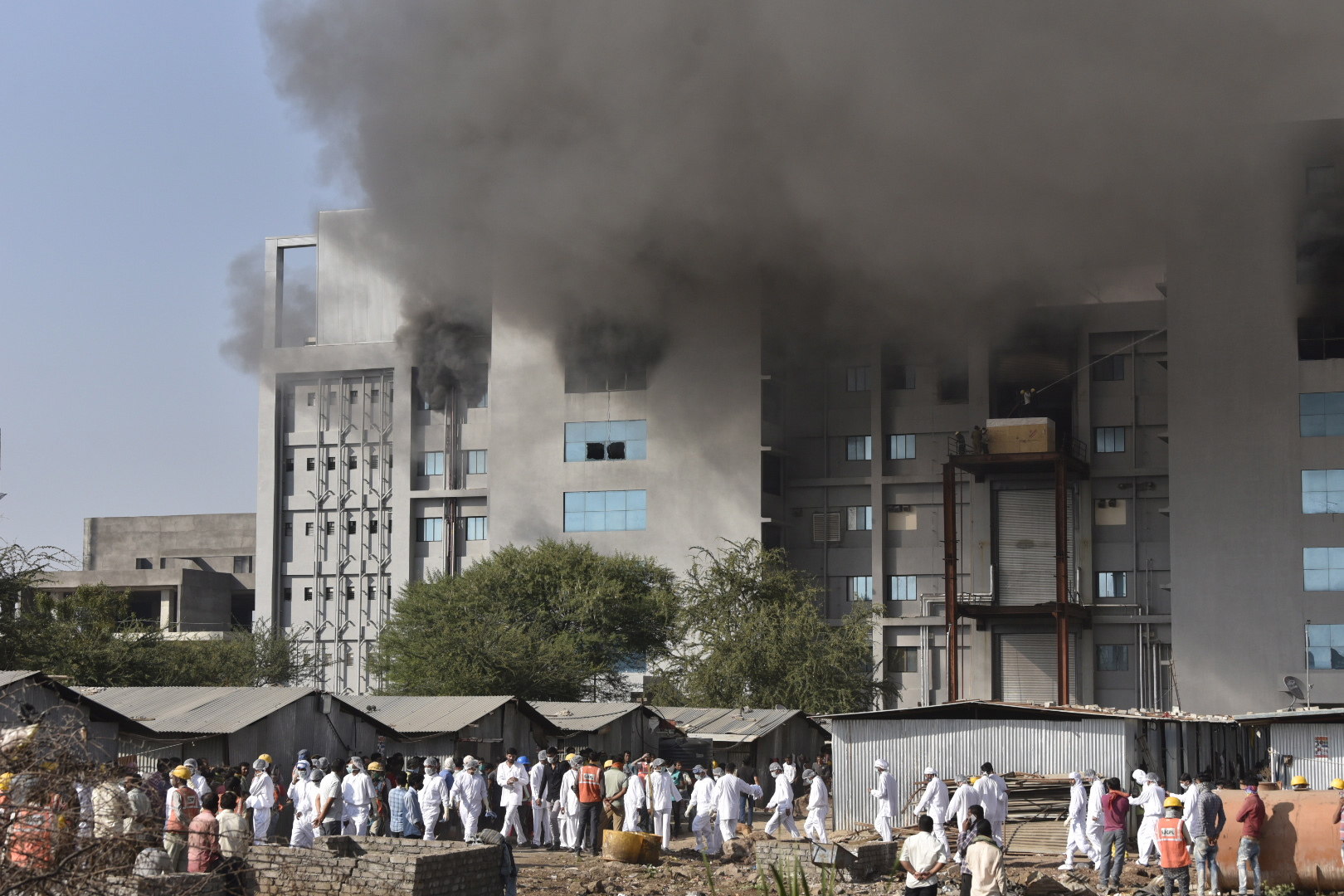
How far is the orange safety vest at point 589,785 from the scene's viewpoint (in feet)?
84.3

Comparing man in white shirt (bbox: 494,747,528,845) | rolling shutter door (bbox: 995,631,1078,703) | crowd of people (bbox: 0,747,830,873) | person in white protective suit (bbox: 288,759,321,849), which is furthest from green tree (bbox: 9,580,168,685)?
rolling shutter door (bbox: 995,631,1078,703)

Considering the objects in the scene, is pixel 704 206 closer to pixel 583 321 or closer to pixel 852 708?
pixel 583 321

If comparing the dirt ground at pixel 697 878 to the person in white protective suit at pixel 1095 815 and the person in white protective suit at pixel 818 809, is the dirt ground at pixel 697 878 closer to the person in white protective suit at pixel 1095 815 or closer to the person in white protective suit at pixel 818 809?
the person in white protective suit at pixel 1095 815

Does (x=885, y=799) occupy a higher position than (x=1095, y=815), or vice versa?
(x=1095, y=815)

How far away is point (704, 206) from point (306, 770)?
48263 millimetres

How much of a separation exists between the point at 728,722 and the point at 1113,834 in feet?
77.2

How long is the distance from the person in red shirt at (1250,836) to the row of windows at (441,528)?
56338 mm

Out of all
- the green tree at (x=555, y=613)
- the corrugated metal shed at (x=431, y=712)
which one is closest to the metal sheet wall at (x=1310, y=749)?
the corrugated metal shed at (x=431, y=712)

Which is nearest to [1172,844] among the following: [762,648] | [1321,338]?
[762,648]

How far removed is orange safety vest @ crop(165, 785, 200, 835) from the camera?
1382 centimetres

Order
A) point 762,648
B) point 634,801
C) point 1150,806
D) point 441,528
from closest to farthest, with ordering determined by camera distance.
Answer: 1. point 1150,806
2. point 634,801
3. point 762,648
4. point 441,528

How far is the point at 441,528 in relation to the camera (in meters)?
76.0

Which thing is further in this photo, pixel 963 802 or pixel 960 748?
pixel 960 748

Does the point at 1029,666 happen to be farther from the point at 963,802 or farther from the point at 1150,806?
the point at 1150,806
